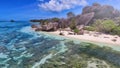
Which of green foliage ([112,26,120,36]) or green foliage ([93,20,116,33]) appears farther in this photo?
green foliage ([93,20,116,33])

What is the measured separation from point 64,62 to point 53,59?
2.13 meters

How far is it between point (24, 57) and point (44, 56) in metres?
2.71

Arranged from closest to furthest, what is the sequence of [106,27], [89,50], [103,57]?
[103,57], [89,50], [106,27]

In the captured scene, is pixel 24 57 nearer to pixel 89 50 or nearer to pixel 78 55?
pixel 78 55

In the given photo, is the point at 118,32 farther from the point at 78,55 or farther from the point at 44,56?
the point at 44,56

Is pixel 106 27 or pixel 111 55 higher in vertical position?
pixel 106 27

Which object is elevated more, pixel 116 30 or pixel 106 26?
pixel 106 26

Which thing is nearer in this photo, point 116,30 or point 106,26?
point 116,30

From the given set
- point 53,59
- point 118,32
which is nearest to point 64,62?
point 53,59

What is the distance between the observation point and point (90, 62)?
74.9ft

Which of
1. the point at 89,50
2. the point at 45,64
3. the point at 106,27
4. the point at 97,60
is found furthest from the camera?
the point at 106,27

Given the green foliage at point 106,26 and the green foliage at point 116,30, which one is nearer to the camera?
the green foliage at point 116,30

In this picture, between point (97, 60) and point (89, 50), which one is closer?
point (97, 60)

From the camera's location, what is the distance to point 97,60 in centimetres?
2383
